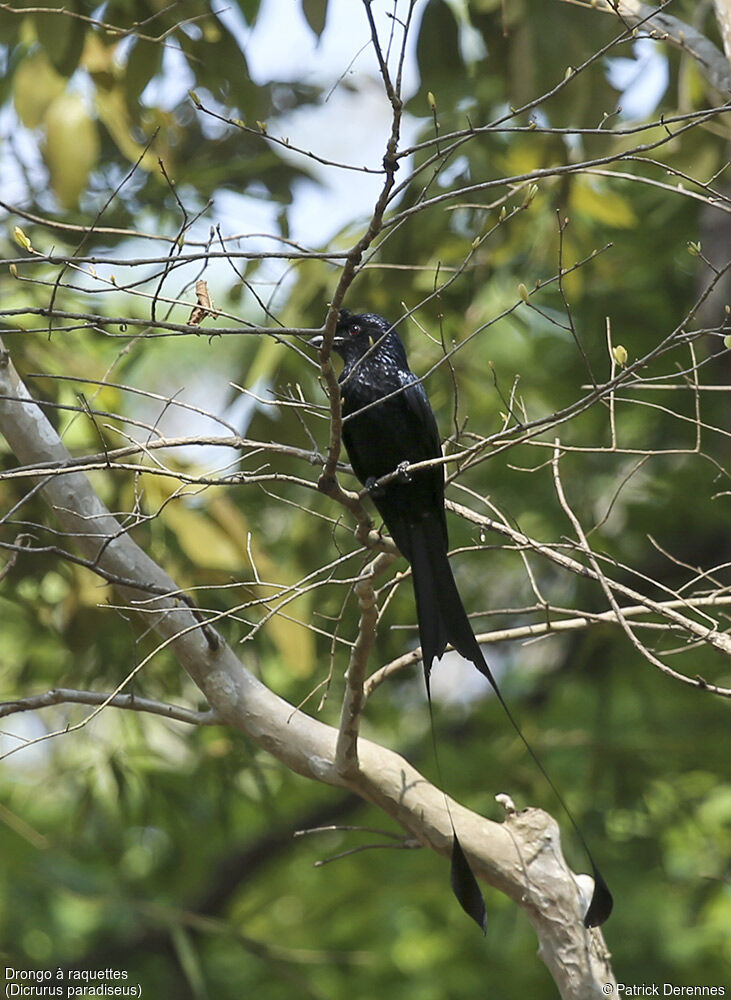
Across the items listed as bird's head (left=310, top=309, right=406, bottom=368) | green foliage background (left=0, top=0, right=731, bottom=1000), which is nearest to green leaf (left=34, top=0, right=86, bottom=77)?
green foliage background (left=0, top=0, right=731, bottom=1000)

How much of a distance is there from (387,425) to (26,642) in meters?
2.60

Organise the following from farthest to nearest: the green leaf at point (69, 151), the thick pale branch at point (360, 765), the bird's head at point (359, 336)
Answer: the green leaf at point (69, 151)
the bird's head at point (359, 336)
the thick pale branch at point (360, 765)

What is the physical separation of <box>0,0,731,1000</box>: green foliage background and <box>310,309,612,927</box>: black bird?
0.57 m

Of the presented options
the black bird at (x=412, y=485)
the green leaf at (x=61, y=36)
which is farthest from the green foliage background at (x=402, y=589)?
the black bird at (x=412, y=485)

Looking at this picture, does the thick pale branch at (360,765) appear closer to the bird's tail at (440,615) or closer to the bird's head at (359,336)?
the bird's tail at (440,615)

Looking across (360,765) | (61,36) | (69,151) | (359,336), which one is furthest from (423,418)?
(69,151)

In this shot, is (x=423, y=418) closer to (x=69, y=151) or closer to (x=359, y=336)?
(x=359, y=336)

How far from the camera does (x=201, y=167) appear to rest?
415cm

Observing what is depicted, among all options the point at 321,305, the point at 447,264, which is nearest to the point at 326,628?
the point at 321,305

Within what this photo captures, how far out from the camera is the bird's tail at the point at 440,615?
2.22 metres

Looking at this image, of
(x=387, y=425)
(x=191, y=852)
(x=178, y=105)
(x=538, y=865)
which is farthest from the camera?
(x=191, y=852)

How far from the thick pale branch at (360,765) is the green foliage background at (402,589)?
839mm

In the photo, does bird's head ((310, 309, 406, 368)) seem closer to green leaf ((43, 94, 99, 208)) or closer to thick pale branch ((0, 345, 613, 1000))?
thick pale branch ((0, 345, 613, 1000))

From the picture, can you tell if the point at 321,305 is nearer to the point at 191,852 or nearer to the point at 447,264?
the point at 447,264
